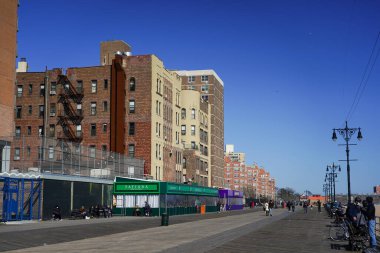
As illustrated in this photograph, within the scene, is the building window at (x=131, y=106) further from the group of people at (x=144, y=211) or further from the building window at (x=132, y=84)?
the group of people at (x=144, y=211)

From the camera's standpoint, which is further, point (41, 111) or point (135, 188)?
point (41, 111)

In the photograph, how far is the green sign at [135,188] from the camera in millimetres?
58375

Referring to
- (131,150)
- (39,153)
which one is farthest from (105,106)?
(39,153)

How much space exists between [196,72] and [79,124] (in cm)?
7082

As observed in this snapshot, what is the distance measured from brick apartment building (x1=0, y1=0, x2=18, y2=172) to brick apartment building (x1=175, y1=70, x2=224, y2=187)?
7358cm

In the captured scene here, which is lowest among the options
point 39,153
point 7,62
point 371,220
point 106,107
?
point 371,220

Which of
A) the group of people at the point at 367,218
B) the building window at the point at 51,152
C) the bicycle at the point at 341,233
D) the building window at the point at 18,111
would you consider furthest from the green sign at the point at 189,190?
the group of people at the point at 367,218

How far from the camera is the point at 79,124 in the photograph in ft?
260

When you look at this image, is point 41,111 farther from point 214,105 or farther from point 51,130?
point 214,105

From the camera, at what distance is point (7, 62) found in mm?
57281

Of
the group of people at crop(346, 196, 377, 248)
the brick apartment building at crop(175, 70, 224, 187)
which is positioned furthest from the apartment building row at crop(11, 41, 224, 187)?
the group of people at crop(346, 196, 377, 248)

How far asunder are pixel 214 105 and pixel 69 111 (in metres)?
59.6

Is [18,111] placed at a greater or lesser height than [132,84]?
lesser

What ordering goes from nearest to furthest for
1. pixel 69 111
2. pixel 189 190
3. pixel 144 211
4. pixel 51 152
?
pixel 51 152 < pixel 144 211 < pixel 189 190 < pixel 69 111
